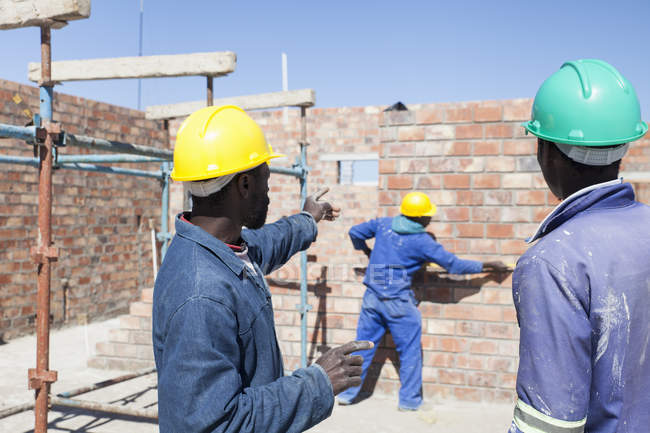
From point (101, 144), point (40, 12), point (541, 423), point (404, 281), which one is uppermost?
point (40, 12)

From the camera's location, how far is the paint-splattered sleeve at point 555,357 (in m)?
1.17

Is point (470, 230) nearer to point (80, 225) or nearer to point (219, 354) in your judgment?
point (219, 354)

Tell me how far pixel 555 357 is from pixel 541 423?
0.50 feet

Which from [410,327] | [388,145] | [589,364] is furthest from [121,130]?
[589,364]

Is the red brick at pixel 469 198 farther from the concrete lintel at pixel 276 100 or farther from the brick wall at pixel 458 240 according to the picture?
the concrete lintel at pixel 276 100

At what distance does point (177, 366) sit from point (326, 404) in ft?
1.55

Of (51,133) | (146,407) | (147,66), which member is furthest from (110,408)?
(147,66)

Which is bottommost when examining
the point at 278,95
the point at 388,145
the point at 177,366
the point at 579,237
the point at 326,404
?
the point at 326,404

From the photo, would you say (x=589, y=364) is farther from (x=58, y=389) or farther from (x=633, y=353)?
(x=58, y=389)

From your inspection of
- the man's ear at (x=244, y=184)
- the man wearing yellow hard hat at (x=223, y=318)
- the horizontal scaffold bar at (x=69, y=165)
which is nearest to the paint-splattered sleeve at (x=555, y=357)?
the man wearing yellow hard hat at (x=223, y=318)

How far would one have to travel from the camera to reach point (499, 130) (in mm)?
4477

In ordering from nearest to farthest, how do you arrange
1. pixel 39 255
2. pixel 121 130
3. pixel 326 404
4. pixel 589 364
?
pixel 589 364, pixel 326 404, pixel 39 255, pixel 121 130

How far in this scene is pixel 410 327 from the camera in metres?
4.43

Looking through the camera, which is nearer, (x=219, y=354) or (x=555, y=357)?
(x=555, y=357)
